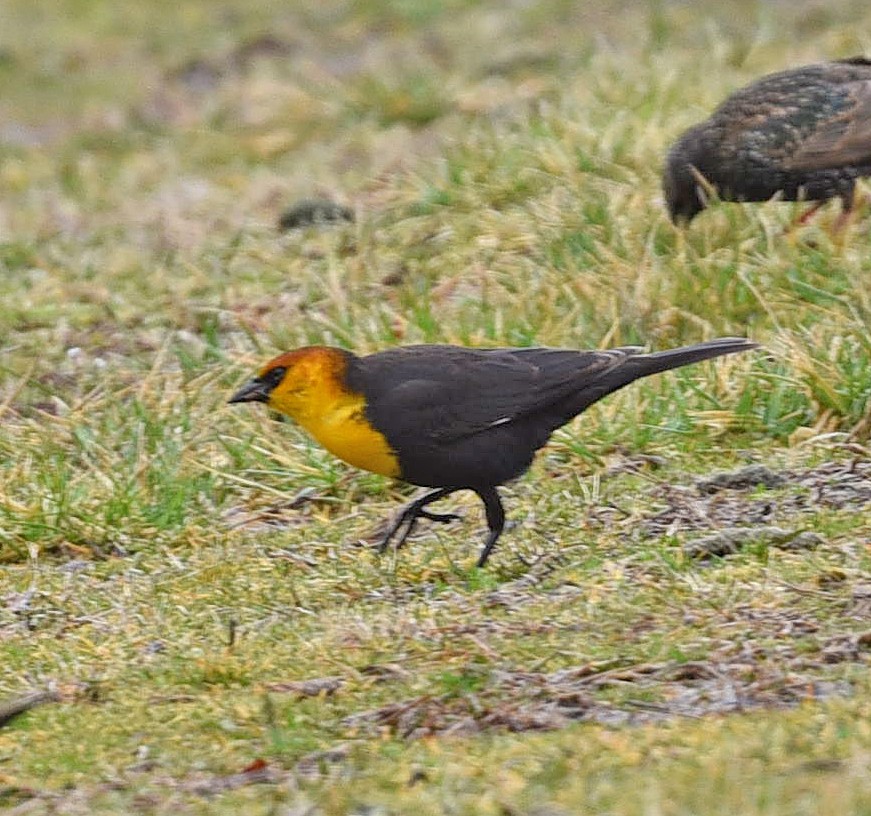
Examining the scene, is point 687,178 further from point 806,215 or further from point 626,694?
point 626,694

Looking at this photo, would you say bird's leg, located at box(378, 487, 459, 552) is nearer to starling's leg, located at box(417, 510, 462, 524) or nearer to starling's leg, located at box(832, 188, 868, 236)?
starling's leg, located at box(417, 510, 462, 524)

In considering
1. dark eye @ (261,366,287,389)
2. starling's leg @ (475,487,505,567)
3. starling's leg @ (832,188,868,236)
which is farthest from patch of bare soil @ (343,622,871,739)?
starling's leg @ (832,188,868,236)

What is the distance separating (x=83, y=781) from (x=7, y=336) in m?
4.63

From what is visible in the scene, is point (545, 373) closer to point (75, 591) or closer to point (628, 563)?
point (628, 563)

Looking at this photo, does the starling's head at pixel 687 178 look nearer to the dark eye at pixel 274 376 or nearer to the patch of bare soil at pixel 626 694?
Result: the dark eye at pixel 274 376

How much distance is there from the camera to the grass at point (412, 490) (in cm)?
415

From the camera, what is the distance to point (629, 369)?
18.7 feet

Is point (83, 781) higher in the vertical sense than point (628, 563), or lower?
higher

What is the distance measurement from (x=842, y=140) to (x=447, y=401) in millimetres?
3371

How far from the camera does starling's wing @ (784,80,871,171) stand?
820 centimetres

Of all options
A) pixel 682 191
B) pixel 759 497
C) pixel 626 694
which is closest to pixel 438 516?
pixel 759 497

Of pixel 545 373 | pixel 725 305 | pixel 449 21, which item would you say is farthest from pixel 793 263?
pixel 449 21

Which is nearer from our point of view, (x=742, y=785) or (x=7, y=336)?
(x=742, y=785)

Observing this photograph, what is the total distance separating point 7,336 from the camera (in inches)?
337
